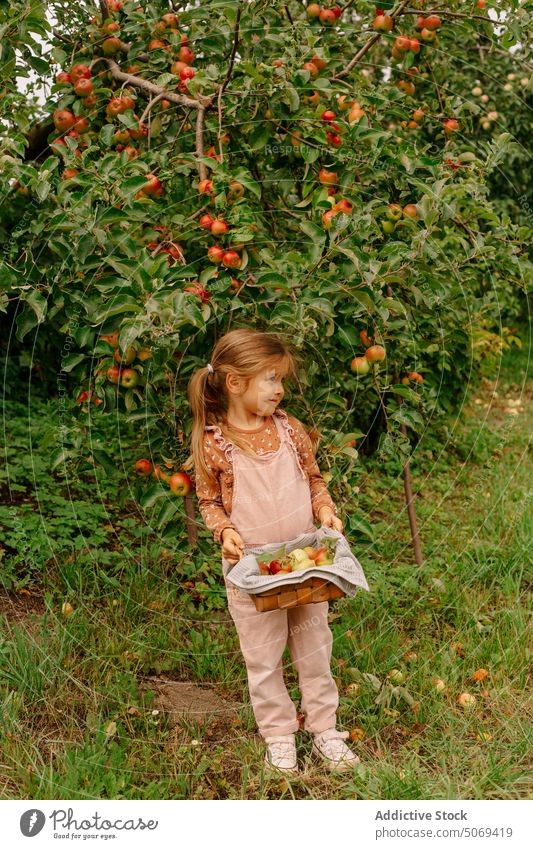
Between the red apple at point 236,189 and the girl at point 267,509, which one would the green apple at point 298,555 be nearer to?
the girl at point 267,509

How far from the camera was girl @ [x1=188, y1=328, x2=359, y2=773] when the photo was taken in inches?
91.2

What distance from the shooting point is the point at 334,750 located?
7.73 feet

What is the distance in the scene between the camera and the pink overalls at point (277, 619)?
231 centimetres

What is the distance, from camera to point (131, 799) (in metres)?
2.22

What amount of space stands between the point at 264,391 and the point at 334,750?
A: 1057mm

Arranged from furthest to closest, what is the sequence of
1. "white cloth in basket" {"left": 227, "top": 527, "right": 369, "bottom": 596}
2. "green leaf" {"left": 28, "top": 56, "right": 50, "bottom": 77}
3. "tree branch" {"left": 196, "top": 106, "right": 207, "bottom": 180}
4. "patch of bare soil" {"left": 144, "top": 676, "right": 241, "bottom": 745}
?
"green leaf" {"left": 28, "top": 56, "right": 50, "bottom": 77}, "tree branch" {"left": 196, "top": 106, "right": 207, "bottom": 180}, "patch of bare soil" {"left": 144, "top": 676, "right": 241, "bottom": 745}, "white cloth in basket" {"left": 227, "top": 527, "right": 369, "bottom": 596}

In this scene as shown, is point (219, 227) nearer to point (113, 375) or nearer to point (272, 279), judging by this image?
point (272, 279)

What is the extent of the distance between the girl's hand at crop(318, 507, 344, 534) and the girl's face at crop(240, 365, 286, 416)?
33 centimetres

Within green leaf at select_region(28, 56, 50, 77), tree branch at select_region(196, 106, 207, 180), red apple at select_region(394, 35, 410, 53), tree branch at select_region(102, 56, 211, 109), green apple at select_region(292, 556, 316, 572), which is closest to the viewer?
green apple at select_region(292, 556, 316, 572)

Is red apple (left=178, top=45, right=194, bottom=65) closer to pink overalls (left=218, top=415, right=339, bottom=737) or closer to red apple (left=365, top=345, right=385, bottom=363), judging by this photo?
red apple (left=365, top=345, right=385, bottom=363)

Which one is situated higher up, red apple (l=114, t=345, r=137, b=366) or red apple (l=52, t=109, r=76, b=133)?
red apple (l=52, t=109, r=76, b=133)

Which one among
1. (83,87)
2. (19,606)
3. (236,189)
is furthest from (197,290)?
(19,606)

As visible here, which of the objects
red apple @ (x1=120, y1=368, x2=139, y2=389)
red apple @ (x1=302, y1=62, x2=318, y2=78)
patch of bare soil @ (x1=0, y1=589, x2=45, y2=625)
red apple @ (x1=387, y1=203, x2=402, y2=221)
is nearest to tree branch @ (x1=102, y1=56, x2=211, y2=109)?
red apple @ (x1=302, y1=62, x2=318, y2=78)
